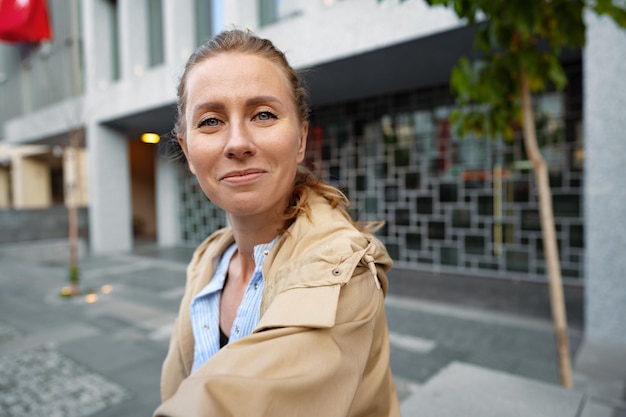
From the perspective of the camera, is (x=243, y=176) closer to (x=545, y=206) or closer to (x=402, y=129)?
(x=545, y=206)

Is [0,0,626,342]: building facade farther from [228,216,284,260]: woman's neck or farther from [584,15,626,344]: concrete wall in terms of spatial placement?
[228,216,284,260]: woman's neck

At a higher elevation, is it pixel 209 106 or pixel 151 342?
pixel 209 106

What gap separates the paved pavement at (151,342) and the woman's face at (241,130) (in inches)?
63.8

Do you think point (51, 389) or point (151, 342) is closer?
point (51, 389)

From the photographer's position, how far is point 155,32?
1211 cm

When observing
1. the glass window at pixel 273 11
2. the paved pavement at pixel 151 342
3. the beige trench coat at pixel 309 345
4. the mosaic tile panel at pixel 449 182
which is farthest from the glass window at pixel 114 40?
the beige trench coat at pixel 309 345

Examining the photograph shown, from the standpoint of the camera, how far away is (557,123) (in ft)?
25.1

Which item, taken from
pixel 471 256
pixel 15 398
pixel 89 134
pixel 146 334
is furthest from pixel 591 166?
pixel 89 134

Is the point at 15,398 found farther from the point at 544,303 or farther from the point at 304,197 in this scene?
the point at 544,303

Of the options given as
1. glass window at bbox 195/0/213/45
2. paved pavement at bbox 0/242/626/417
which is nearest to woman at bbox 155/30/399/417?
paved pavement at bbox 0/242/626/417

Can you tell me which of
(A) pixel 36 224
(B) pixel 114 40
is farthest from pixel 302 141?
(A) pixel 36 224

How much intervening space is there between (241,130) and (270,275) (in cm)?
35

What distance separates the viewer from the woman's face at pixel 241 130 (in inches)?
39.0

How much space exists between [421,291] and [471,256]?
199 cm
